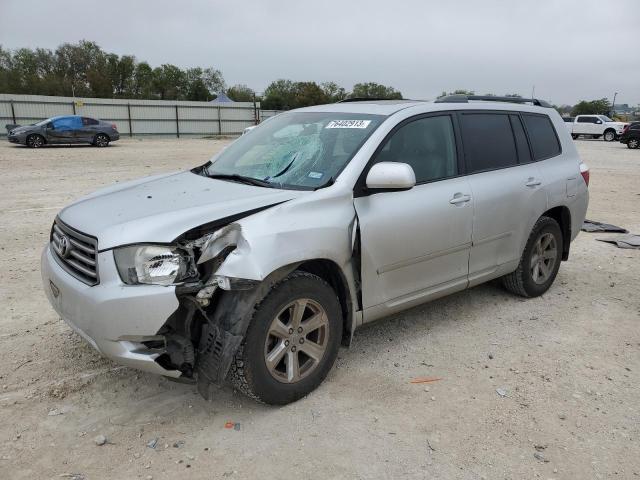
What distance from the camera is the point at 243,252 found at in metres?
2.82

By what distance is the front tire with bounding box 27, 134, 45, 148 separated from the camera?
23031 millimetres

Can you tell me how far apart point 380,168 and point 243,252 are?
106cm

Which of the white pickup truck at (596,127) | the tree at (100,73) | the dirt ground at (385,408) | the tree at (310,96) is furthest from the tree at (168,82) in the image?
the dirt ground at (385,408)

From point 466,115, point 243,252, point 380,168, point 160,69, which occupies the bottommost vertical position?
point 243,252

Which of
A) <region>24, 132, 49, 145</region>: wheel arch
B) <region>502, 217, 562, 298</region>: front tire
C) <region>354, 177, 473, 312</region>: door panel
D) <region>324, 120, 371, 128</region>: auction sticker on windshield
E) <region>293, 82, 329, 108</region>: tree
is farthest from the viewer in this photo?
<region>293, 82, 329, 108</region>: tree

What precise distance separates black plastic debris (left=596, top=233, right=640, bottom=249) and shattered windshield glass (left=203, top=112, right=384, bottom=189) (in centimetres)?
500

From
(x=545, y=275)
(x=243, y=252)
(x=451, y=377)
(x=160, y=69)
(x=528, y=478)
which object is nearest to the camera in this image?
(x=528, y=478)

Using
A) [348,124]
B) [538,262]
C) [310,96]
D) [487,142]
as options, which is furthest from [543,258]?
[310,96]

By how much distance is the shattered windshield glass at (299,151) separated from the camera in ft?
11.4

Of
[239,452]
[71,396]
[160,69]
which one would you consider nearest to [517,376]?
[239,452]

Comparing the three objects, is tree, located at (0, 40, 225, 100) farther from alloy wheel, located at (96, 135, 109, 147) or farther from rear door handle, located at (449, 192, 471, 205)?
rear door handle, located at (449, 192, 471, 205)

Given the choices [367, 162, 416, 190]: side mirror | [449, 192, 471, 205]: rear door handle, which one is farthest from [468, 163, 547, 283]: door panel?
[367, 162, 416, 190]: side mirror

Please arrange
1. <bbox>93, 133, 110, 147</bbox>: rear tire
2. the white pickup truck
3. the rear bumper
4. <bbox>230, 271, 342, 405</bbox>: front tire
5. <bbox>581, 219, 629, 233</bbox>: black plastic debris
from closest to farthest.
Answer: the rear bumper < <bbox>230, 271, 342, 405</bbox>: front tire < <bbox>581, 219, 629, 233</bbox>: black plastic debris < <bbox>93, 133, 110, 147</bbox>: rear tire < the white pickup truck

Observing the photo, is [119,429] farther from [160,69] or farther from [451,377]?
[160,69]
